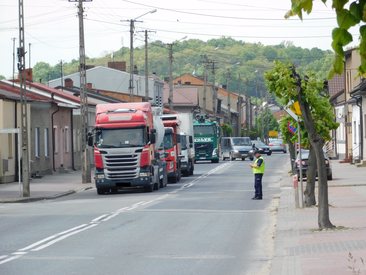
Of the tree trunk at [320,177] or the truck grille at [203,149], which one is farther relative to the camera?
the truck grille at [203,149]

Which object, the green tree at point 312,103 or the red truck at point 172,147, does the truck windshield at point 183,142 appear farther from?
the green tree at point 312,103

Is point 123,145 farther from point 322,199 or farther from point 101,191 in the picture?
point 322,199

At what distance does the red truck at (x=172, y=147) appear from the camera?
44625 millimetres

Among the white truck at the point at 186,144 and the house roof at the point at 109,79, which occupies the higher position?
the house roof at the point at 109,79

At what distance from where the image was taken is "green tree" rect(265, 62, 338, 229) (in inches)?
769

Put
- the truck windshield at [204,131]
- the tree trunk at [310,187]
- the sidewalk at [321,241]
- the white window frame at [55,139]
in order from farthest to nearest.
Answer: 1. the truck windshield at [204,131]
2. the white window frame at [55,139]
3. the tree trunk at [310,187]
4. the sidewalk at [321,241]

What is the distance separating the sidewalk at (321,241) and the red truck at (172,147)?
15.0m

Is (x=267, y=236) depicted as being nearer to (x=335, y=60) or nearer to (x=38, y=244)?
(x=38, y=244)

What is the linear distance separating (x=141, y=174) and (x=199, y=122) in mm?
39154

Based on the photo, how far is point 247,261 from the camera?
14.6 metres

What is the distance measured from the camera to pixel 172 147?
4494 centimetres

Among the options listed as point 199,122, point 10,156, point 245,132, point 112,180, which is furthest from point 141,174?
point 245,132

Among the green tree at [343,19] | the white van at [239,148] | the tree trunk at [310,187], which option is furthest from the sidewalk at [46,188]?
the white van at [239,148]

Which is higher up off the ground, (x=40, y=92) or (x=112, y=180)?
(x=40, y=92)
